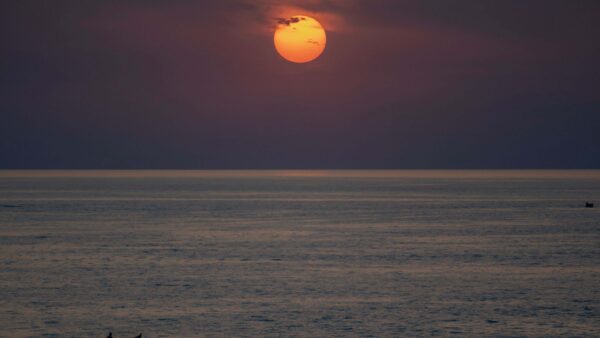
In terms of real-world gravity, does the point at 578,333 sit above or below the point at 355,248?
below

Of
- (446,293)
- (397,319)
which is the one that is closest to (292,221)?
(446,293)

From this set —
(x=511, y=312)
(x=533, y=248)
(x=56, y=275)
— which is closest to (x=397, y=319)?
(x=511, y=312)

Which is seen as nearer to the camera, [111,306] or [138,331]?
[138,331]

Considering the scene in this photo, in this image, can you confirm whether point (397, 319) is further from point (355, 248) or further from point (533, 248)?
point (533, 248)

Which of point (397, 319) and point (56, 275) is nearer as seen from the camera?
point (397, 319)

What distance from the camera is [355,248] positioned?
7606 centimetres

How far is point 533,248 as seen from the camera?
77.1 m

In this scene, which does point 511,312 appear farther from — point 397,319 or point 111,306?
point 111,306

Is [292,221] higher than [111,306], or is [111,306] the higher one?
[292,221]

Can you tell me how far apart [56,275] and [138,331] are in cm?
1982

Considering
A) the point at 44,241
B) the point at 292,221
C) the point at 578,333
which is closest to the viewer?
the point at 578,333

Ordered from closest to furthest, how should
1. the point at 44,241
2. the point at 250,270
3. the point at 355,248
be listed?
the point at 250,270 < the point at 355,248 < the point at 44,241

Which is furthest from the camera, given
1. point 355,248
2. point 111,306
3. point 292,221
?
point 292,221

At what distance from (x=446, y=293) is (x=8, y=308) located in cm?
2487
